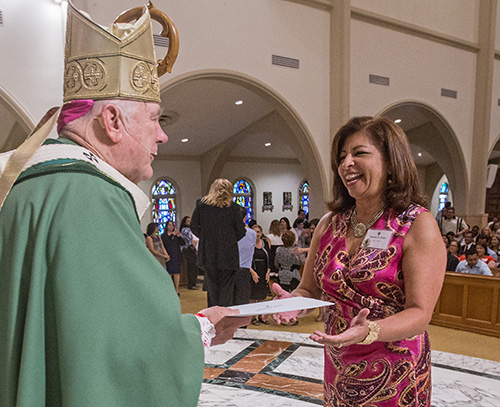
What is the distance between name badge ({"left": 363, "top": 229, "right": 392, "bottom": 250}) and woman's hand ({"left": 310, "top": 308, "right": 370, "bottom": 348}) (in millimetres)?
296

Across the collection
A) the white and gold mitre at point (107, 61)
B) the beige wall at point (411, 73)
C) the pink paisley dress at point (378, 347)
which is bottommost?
the pink paisley dress at point (378, 347)

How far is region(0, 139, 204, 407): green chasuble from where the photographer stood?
34.0 inches

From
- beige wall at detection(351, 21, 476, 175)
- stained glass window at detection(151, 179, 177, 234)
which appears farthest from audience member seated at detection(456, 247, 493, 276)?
stained glass window at detection(151, 179, 177, 234)

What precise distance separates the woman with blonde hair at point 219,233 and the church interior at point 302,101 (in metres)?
0.69

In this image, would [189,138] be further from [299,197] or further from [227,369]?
[227,369]

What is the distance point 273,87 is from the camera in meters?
7.45

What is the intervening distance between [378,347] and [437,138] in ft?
38.8

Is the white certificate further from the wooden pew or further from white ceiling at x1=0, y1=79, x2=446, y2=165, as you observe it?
white ceiling at x1=0, y1=79, x2=446, y2=165

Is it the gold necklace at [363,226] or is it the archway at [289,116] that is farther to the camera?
the archway at [289,116]

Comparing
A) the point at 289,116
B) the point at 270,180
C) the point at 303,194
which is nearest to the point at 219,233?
the point at 289,116

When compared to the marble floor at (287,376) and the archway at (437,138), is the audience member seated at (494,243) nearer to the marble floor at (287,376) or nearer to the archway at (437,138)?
the archway at (437,138)

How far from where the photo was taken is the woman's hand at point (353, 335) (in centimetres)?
121

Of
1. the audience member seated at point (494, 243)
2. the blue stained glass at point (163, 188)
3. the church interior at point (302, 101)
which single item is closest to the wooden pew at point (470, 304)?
the church interior at point (302, 101)

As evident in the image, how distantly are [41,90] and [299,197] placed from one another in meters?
12.5
